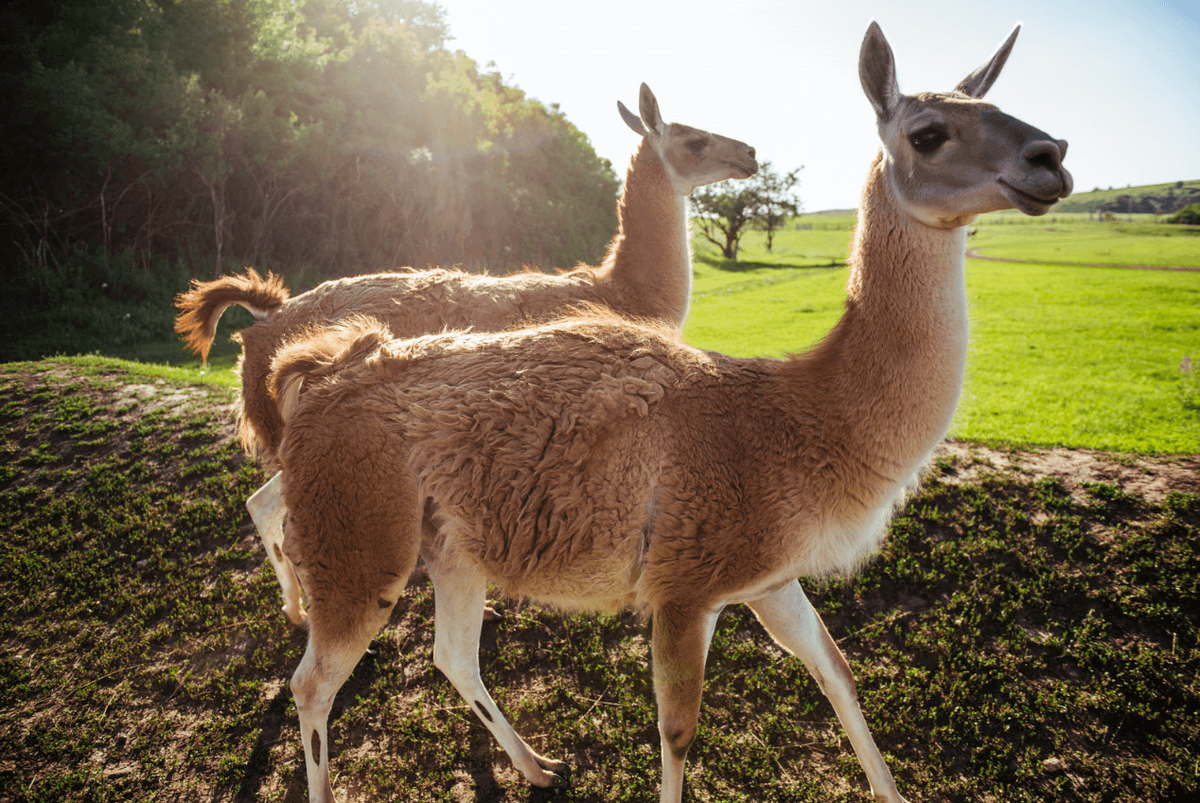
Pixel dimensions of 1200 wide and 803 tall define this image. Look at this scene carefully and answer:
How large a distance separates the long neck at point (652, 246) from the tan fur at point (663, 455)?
258 centimetres

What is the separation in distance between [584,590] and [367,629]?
98 cm

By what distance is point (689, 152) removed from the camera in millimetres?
5430

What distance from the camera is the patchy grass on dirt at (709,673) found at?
10.2 feet

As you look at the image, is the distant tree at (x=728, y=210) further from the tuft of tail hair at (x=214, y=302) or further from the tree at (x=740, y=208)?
the tuft of tail hair at (x=214, y=302)

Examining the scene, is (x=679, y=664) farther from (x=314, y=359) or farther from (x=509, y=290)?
(x=509, y=290)

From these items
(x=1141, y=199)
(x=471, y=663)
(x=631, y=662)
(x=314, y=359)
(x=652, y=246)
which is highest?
(x=1141, y=199)

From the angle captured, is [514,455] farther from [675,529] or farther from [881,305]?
[881,305]

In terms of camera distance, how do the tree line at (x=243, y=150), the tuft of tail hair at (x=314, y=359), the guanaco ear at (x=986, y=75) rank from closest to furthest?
the guanaco ear at (x=986, y=75) < the tuft of tail hair at (x=314, y=359) < the tree line at (x=243, y=150)

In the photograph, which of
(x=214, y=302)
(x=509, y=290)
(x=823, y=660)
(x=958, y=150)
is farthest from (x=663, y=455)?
(x=214, y=302)

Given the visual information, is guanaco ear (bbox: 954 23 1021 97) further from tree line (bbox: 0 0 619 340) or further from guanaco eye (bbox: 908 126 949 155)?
tree line (bbox: 0 0 619 340)

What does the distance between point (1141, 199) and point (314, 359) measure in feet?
351

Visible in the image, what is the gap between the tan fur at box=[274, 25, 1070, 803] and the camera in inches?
91.7

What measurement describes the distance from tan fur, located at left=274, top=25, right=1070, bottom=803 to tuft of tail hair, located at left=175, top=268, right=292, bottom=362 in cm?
206

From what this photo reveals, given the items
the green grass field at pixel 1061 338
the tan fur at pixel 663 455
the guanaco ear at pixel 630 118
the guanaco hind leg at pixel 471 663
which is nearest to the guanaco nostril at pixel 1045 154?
the tan fur at pixel 663 455
